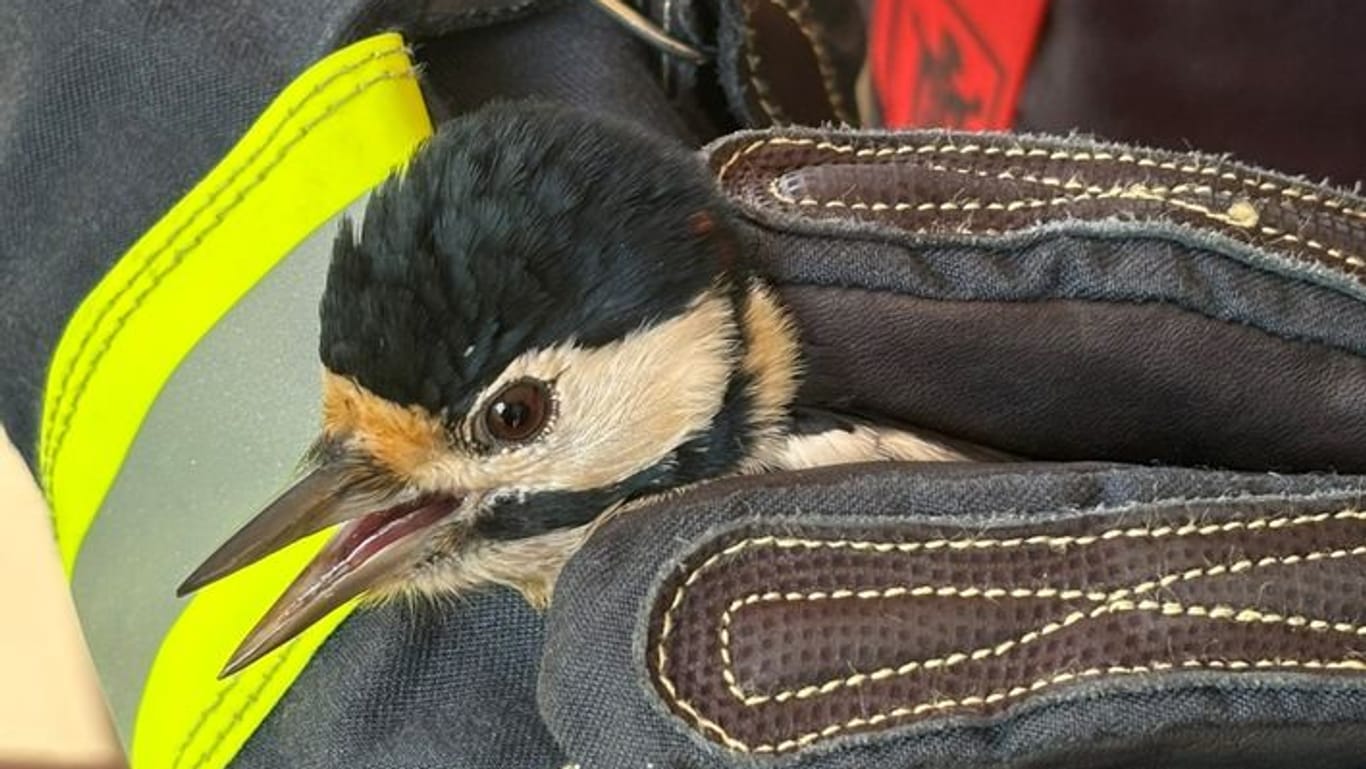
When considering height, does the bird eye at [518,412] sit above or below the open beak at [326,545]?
above

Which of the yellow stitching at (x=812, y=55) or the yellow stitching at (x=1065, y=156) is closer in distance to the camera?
the yellow stitching at (x=1065, y=156)

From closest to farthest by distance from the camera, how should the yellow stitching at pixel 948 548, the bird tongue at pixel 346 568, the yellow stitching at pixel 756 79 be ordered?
1. the yellow stitching at pixel 948 548
2. the bird tongue at pixel 346 568
3. the yellow stitching at pixel 756 79

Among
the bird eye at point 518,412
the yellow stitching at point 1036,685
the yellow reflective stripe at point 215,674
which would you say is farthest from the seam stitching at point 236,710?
the yellow stitching at point 1036,685

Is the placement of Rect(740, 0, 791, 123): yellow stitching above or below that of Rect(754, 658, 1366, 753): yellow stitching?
above

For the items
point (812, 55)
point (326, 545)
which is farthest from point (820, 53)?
point (326, 545)

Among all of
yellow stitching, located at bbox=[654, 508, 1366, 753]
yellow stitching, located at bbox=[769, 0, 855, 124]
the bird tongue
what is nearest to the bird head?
the bird tongue

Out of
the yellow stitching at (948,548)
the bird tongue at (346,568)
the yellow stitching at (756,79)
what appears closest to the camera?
the yellow stitching at (948,548)

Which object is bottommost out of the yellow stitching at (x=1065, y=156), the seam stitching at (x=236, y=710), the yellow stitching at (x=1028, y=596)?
the seam stitching at (x=236, y=710)

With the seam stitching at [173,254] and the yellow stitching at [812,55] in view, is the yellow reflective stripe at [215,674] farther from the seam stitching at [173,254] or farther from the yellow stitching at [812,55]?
the yellow stitching at [812,55]

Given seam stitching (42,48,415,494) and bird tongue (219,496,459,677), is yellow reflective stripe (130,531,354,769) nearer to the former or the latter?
bird tongue (219,496,459,677)
